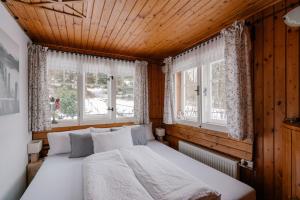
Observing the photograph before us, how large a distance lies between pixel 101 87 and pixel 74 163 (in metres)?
1.46

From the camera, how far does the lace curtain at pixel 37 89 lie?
Answer: 7.79 ft

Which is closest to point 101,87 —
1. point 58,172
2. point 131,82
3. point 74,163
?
point 131,82

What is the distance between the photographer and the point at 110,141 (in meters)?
2.32

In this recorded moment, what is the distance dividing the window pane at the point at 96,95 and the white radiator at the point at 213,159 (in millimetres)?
1594

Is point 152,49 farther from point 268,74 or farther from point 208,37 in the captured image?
point 268,74

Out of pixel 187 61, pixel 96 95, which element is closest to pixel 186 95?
pixel 187 61

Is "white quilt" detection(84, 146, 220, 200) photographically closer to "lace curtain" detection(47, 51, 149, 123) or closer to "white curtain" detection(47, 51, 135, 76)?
"lace curtain" detection(47, 51, 149, 123)

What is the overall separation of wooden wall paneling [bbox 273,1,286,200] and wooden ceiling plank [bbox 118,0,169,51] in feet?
3.67

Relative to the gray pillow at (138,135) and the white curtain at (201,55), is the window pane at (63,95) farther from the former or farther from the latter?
the white curtain at (201,55)

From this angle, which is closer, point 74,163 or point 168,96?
point 74,163

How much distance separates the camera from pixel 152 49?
2.97 meters

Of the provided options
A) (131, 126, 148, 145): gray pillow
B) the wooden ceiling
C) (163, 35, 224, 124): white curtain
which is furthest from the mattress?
the wooden ceiling

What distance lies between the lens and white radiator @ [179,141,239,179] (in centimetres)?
193

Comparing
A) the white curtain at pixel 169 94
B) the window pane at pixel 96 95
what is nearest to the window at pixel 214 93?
the white curtain at pixel 169 94
